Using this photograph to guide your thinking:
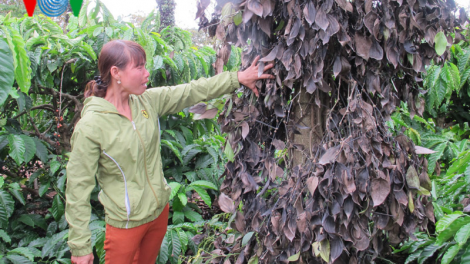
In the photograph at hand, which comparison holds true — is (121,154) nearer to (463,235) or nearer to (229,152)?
(229,152)

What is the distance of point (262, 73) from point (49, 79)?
6.45 feet

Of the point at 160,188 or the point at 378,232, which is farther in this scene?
the point at 160,188

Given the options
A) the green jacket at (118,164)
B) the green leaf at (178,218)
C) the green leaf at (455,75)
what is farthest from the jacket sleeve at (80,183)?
the green leaf at (455,75)

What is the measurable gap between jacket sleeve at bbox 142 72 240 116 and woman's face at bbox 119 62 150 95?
9.1 inches

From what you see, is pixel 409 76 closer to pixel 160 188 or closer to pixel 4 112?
pixel 160 188

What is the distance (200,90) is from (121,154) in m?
0.52

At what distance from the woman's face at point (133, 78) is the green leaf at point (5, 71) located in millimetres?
506

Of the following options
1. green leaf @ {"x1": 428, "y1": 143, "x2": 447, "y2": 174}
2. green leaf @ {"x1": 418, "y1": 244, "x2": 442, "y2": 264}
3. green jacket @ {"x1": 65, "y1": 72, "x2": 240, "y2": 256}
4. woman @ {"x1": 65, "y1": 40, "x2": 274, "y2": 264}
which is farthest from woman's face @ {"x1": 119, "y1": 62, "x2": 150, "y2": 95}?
green leaf @ {"x1": 428, "y1": 143, "x2": 447, "y2": 174}

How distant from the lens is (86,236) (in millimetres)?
1655

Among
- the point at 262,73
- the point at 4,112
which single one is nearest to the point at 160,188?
the point at 262,73

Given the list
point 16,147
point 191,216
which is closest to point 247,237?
point 191,216

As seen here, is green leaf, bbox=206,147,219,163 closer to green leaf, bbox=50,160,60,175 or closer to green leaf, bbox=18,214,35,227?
green leaf, bbox=50,160,60,175

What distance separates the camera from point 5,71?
120 centimetres

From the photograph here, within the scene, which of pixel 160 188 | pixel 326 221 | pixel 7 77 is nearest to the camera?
pixel 7 77
